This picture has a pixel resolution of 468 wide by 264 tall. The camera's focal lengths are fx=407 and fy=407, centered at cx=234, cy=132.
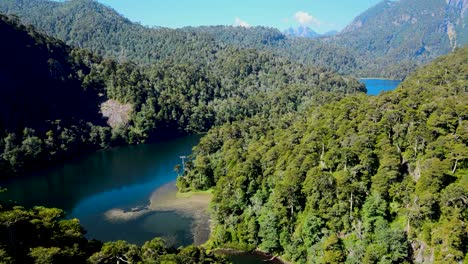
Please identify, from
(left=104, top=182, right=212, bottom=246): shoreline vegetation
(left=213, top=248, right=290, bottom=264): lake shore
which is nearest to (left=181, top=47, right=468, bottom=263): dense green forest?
(left=213, top=248, right=290, bottom=264): lake shore

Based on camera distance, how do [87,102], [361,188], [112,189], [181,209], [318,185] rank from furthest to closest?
1. [87,102]
2. [112,189]
3. [181,209]
4. [318,185]
5. [361,188]

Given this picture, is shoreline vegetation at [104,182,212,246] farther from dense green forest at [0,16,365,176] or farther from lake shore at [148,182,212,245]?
dense green forest at [0,16,365,176]

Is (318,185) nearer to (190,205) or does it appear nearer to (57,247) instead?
(190,205)

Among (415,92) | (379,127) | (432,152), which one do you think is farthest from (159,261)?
(415,92)

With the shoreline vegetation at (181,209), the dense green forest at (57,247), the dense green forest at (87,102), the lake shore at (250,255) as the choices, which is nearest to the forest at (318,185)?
the dense green forest at (57,247)

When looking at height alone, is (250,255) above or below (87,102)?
below

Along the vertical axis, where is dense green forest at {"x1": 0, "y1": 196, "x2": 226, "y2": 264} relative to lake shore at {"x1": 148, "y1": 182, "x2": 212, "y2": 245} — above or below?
above

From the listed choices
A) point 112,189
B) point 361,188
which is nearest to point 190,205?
point 112,189
